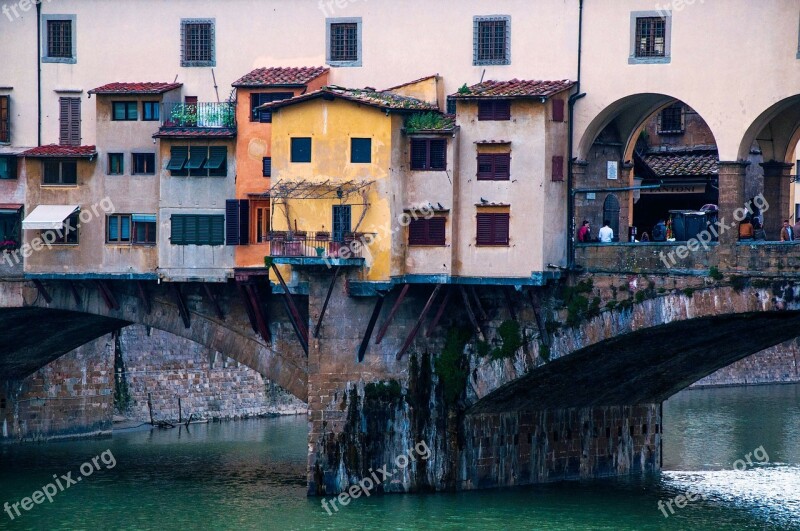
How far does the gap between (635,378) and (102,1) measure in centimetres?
2074

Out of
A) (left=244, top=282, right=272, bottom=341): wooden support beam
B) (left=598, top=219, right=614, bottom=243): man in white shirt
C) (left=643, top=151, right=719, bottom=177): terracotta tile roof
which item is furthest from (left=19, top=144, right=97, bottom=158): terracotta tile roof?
(left=643, top=151, right=719, bottom=177): terracotta tile roof

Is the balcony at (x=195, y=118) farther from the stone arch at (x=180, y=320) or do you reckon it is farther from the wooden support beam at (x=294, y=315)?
the wooden support beam at (x=294, y=315)

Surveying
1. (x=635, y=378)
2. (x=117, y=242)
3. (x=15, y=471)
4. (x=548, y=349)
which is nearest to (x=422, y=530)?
(x=548, y=349)

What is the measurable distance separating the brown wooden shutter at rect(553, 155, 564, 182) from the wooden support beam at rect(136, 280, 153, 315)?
14.6 meters

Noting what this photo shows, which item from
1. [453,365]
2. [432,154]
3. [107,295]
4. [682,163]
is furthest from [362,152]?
[682,163]

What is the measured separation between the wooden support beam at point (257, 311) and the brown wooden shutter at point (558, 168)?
1028cm

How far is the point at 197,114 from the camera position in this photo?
57594 millimetres

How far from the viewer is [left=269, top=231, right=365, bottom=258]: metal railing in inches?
2093

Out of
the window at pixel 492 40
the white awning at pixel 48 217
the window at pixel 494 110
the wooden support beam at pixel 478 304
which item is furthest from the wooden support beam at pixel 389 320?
the white awning at pixel 48 217

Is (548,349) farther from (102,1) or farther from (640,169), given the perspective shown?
(102,1)

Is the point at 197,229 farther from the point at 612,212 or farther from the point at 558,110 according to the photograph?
the point at 612,212

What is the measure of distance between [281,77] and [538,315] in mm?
10703

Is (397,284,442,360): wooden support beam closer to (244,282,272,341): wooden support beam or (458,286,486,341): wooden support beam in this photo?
(458,286,486,341): wooden support beam

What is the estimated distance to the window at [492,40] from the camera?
5466 centimetres
